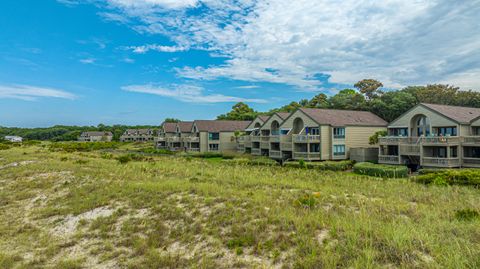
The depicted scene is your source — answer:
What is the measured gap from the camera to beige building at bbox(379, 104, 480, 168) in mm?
25109

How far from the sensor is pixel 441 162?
25.0 m

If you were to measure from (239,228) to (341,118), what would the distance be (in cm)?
3150

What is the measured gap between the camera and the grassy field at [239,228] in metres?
7.04

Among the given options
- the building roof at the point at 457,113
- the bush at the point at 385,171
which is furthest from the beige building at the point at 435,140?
the bush at the point at 385,171

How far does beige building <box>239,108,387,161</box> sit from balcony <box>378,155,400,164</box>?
5.26 m

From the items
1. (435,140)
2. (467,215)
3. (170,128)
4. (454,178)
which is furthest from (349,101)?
(467,215)

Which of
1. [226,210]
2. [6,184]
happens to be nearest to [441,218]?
[226,210]

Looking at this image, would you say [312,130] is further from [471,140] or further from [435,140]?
[471,140]

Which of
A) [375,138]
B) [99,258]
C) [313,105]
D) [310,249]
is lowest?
[99,258]

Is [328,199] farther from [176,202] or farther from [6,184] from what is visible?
[6,184]

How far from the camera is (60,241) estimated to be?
Result: 387 inches

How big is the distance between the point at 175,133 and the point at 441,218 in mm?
59395

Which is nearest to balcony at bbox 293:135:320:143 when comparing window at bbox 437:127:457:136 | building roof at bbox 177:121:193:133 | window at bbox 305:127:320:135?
window at bbox 305:127:320:135

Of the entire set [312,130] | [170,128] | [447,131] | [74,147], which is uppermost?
[170,128]
